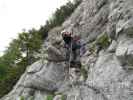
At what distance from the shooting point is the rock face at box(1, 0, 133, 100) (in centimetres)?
1416

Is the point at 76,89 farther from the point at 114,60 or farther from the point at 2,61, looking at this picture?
the point at 2,61

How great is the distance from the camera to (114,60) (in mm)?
15391

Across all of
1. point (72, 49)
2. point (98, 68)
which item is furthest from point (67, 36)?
point (98, 68)

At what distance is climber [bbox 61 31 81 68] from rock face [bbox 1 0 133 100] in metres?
0.43

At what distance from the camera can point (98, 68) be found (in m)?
16.1

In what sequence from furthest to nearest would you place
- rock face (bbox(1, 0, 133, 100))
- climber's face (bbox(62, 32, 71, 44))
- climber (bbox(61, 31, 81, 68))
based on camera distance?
climber (bbox(61, 31, 81, 68))
climber's face (bbox(62, 32, 71, 44))
rock face (bbox(1, 0, 133, 100))

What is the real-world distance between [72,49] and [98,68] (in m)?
3.46

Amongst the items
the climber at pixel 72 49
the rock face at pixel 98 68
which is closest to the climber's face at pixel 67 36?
the climber at pixel 72 49

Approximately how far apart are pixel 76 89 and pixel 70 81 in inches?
61.1

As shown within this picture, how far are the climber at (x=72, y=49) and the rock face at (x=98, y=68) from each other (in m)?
0.43

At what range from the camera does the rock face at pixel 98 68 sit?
14.2 metres

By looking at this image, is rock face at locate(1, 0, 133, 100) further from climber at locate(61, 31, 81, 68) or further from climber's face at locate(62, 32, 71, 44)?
climber's face at locate(62, 32, 71, 44)

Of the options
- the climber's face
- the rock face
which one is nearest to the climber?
the climber's face

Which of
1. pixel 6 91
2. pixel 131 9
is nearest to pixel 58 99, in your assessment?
pixel 131 9
